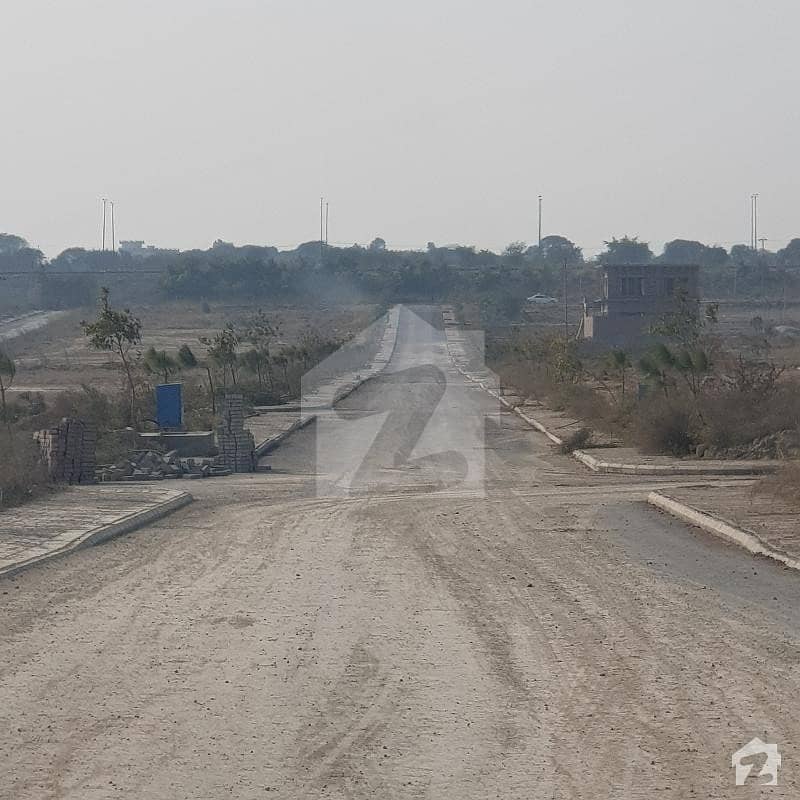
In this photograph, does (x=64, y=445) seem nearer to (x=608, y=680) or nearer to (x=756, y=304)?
(x=608, y=680)

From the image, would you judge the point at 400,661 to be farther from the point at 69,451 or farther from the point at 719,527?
the point at 69,451

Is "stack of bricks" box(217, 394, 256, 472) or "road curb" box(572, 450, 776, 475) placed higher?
"stack of bricks" box(217, 394, 256, 472)

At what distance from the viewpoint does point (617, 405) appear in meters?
32.5

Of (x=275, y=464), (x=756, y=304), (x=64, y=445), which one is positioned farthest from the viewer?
(x=756, y=304)

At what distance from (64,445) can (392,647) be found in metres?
14.6

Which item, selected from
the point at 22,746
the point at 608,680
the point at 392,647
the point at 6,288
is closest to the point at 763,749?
the point at 608,680

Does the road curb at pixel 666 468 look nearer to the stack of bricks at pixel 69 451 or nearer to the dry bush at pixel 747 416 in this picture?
the dry bush at pixel 747 416

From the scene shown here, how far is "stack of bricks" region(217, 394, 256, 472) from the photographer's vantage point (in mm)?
25297

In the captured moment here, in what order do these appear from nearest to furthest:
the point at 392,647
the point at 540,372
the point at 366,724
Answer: the point at 366,724, the point at 392,647, the point at 540,372

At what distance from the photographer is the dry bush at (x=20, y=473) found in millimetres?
18422

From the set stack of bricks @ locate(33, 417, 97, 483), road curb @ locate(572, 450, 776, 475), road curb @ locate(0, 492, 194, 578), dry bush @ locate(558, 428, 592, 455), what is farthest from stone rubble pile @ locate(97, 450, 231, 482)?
dry bush @ locate(558, 428, 592, 455)

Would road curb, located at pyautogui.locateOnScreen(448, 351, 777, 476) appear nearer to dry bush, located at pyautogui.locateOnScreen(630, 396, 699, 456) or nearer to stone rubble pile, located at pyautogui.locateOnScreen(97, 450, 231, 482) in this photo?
dry bush, located at pyautogui.locateOnScreen(630, 396, 699, 456)

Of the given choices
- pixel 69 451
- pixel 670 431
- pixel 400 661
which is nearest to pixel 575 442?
pixel 670 431

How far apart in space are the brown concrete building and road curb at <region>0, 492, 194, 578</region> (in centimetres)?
5914
